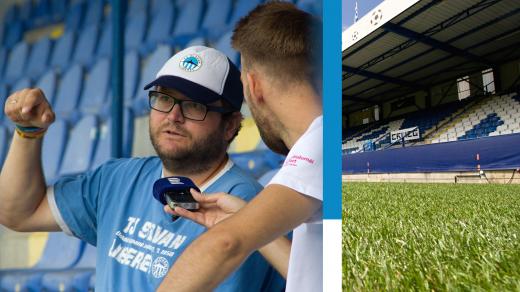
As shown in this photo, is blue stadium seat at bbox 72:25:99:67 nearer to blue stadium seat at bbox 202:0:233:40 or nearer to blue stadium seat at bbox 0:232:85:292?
blue stadium seat at bbox 202:0:233:40

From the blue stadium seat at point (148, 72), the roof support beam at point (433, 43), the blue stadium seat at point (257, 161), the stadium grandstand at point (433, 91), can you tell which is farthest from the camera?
the roof support beam at point (433, 43)

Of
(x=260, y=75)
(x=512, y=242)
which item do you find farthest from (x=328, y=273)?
(x=512, y=242)

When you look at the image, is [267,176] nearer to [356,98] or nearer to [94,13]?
[94,13]

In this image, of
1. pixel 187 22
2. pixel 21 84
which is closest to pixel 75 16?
pixel 21 84


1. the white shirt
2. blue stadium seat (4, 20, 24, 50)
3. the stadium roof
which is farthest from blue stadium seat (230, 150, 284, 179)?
the stadium roof

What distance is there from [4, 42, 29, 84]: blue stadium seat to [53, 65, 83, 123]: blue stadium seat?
20 cm

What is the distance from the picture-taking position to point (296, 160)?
33.1 inches

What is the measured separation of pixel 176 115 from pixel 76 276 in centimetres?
72

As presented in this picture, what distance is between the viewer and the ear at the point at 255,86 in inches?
35.3

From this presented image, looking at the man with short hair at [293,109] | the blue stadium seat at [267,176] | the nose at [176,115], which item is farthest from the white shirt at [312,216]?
the nose at [176,115]

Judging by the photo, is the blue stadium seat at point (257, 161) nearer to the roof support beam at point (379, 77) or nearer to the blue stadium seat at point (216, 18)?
the blue stadium seat at point (216, 18)

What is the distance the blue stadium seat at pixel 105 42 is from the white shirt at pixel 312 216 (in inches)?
34.5

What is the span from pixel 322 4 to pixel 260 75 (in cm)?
28

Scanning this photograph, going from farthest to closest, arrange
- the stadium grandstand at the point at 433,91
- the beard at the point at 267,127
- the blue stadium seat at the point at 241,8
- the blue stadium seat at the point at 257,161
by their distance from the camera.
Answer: the stadium grandstand at the point at 433,91, the blue stadium seat at the point at 241,8, the blue stadium seat at the point at 257,161, the beard at the point at 267,127
